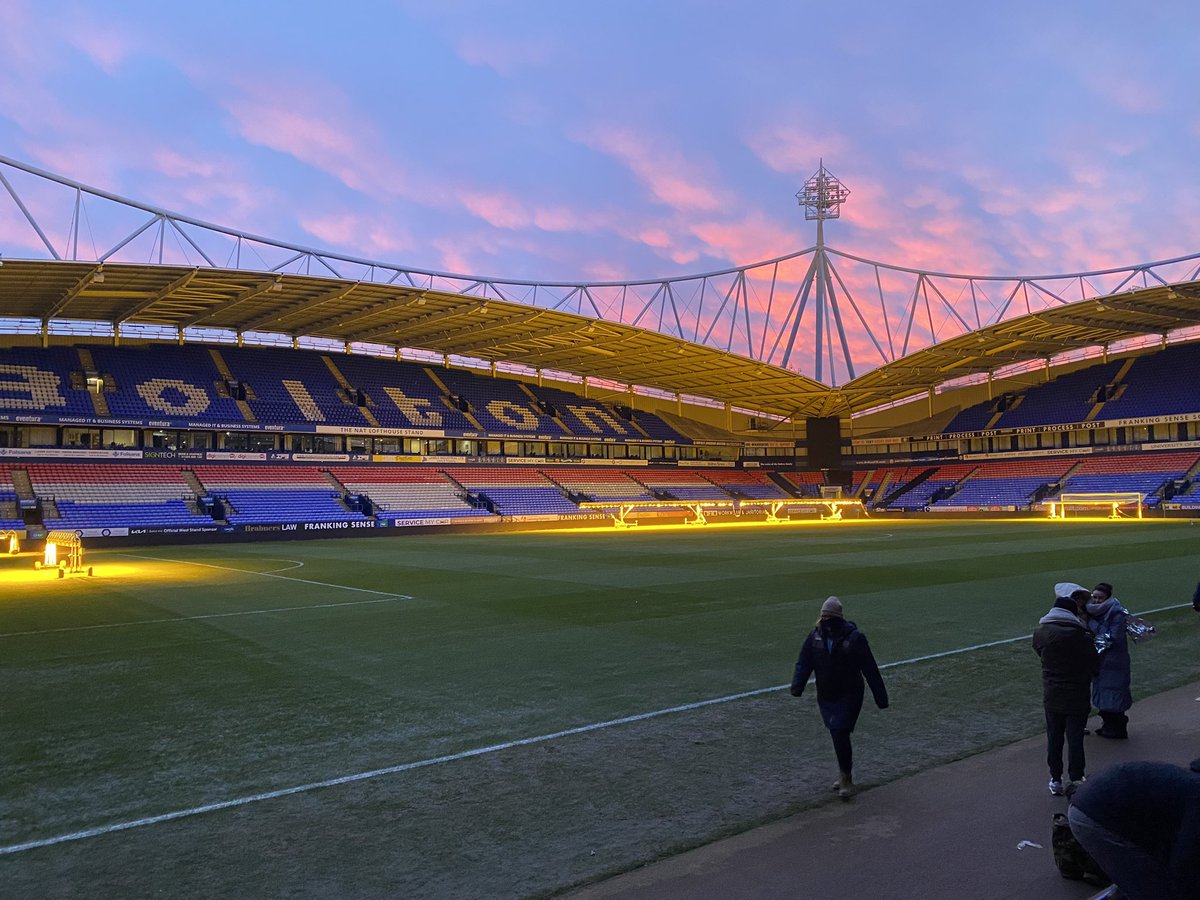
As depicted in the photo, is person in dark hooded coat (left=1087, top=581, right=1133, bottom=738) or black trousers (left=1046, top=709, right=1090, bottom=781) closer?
black trousers (left=1046, top=709, right=1090, bottom=781)

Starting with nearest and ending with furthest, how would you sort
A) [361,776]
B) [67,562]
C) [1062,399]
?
[361,776] → [67,562] → [1062,399]

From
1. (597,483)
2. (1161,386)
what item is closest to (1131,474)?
(1161,386)

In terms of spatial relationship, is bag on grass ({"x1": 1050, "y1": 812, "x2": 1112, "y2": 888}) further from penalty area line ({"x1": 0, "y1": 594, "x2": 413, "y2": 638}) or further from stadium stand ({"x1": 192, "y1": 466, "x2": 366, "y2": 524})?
stadium stand ({"x1": 192, "y1": 466, "x2": 366, "y2": 524})

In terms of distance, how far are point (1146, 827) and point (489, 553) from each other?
101ft

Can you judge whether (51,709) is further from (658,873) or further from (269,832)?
(658,873)

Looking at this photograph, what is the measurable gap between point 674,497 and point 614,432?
9.00 meters

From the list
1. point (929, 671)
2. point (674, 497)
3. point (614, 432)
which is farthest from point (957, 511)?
point (929, 671)

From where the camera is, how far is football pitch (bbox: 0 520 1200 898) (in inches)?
227

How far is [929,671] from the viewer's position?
1088cm

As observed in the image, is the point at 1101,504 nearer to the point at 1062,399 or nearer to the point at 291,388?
the point at 1062,399

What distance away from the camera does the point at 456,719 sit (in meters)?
9.11

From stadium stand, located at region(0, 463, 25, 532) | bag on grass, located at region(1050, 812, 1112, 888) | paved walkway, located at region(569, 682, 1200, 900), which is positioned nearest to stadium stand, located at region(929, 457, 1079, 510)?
paved walkway, located at region(569, 682, 1200, 900)

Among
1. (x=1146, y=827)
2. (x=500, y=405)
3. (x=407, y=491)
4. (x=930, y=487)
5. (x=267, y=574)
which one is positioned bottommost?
(x=267, y=574)

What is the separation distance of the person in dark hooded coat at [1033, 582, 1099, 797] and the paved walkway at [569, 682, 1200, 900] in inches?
11.8
